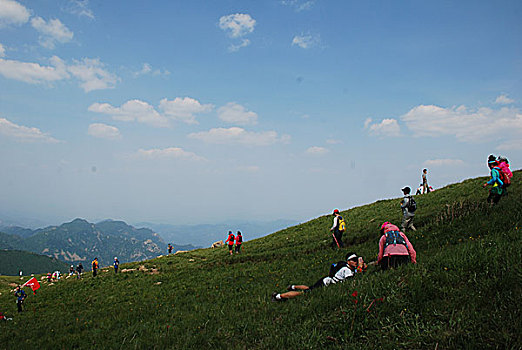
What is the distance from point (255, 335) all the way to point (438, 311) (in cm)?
422

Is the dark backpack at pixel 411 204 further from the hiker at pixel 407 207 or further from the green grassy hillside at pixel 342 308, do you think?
the green grassy hillside at pixel 342 308

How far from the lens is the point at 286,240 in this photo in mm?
30500

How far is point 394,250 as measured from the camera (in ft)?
31.6

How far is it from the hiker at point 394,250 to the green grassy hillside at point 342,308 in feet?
1.90

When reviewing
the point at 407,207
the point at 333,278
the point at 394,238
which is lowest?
the point at 333,278

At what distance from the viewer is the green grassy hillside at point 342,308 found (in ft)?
19.0

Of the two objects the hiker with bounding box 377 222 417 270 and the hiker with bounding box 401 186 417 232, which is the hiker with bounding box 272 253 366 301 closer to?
the hiker with bounding box 377 222 417 270

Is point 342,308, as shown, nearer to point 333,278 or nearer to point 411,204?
point 333,278

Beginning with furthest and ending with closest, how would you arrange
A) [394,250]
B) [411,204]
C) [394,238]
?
[411,204] → [394,238] → [394,250]

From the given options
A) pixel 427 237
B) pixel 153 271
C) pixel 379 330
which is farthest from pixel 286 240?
pixel 379 330

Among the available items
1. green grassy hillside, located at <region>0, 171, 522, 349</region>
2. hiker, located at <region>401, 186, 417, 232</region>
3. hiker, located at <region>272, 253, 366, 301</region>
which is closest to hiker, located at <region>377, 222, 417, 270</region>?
green grassy hillside, located at <region>0, 171, 522, 349</region>

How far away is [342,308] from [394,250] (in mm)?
3263

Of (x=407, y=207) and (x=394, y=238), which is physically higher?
(x=407, y=207)

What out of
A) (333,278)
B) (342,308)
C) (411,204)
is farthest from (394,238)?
(411,204)
